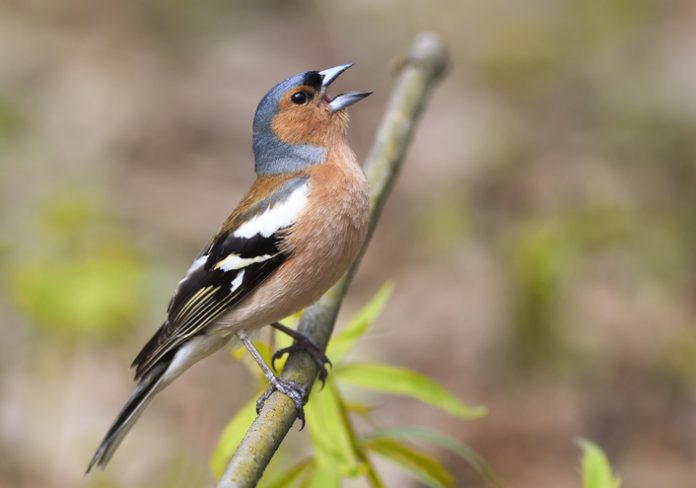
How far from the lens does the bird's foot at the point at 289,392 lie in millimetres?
2502

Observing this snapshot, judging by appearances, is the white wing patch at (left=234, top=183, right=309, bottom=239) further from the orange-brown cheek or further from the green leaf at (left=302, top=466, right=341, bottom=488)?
the green leaf at (left=302, top=466, right=341, bottom=488)

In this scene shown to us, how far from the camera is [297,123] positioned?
342 centimetres

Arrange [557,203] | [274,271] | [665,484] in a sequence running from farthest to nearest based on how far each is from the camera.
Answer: [557,203]
[665,484]
[274,271]

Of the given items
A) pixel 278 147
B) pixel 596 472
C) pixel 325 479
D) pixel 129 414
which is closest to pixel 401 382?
pixel 325 479

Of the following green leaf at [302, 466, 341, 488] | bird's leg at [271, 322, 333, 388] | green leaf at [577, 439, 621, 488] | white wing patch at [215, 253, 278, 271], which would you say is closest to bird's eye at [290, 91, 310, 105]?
white wing patch at [215, 253, 278, 271]

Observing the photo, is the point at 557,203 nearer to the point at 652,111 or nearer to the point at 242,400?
the point at 652,111

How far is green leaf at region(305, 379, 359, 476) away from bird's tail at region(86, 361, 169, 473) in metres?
0.72

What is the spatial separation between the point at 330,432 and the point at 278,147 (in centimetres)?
130

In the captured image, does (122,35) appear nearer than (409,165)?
No

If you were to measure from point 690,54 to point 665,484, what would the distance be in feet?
16.1

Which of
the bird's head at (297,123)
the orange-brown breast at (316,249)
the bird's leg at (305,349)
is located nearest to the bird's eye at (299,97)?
the bird's head at (297,123)

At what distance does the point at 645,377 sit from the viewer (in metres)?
5.45

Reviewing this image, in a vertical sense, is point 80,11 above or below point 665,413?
above

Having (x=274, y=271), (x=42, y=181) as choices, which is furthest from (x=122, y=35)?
(x=274, y=271)
